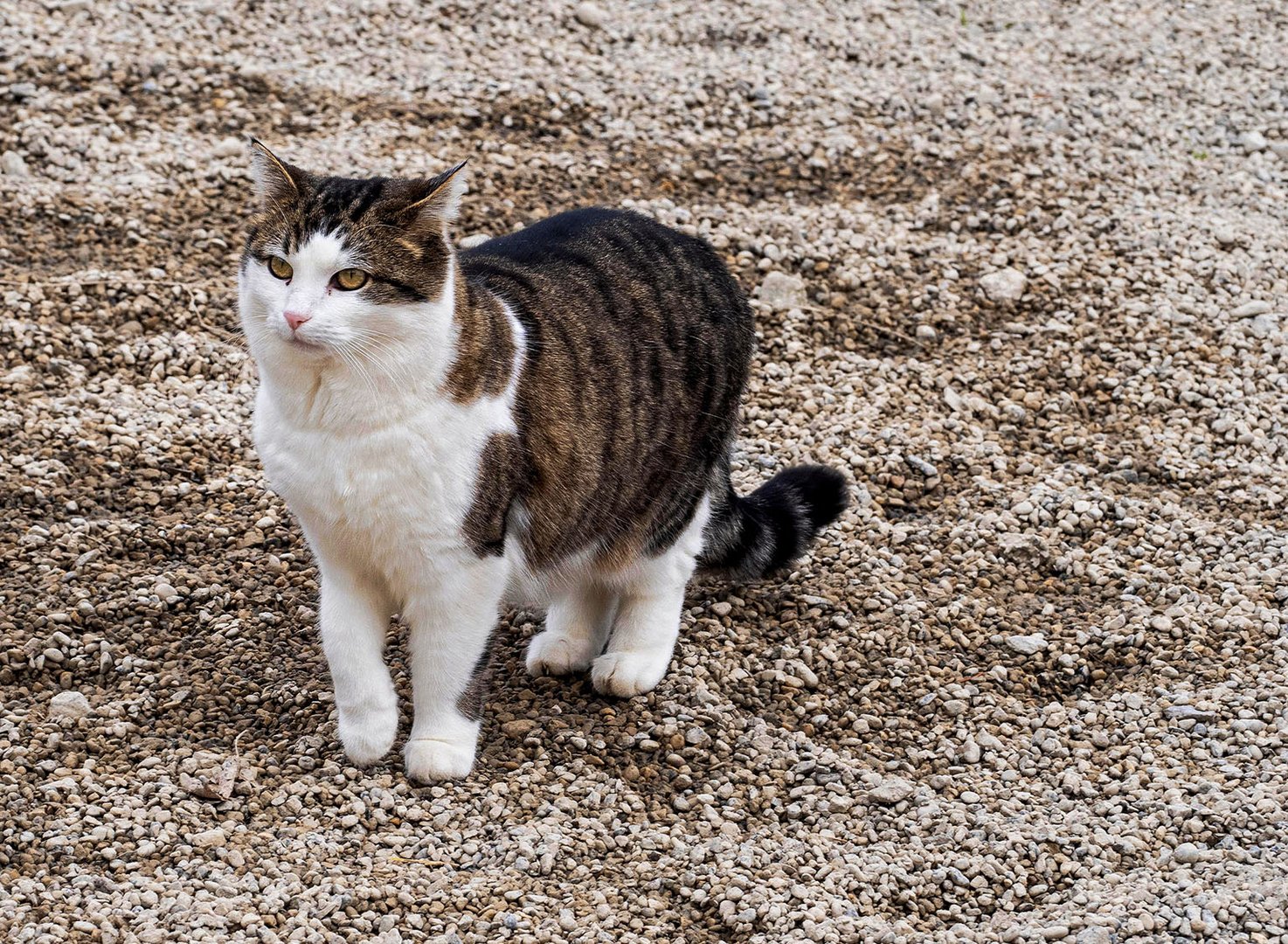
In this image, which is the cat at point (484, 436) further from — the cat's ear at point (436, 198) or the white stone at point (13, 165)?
the white stone at point (13, 165)

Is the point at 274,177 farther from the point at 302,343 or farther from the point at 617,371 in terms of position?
the point at 617,371

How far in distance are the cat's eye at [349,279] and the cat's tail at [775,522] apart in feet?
4.83

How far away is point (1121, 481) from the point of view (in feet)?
16.0

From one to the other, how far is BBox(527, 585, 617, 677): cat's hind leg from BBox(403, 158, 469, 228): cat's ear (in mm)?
1194

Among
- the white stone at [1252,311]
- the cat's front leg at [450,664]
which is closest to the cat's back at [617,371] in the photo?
the cat's front leg at [450,664]

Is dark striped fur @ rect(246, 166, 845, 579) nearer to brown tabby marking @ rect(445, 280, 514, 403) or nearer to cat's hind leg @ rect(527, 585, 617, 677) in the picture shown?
brown tabby marking @ rect(445, 280, 514, 403)

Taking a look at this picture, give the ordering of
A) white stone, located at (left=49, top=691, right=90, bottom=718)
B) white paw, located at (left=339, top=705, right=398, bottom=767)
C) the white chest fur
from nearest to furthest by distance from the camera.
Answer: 1. the white chest fur
2. white paw, located at (left=339, top=705, right=398, bottom=767)
3. white stone, located at (left=49, top=691, right=90, bottom=718)

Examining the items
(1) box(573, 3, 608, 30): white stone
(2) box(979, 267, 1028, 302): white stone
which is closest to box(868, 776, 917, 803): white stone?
(2) box(979, 267, 1028, 302): white stone

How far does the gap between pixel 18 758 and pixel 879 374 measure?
9.99 feet

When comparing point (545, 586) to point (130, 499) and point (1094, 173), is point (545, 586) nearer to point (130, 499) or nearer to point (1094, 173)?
point (130, 499)

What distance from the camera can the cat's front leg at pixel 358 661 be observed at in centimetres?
351

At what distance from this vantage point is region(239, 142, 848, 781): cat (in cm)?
318

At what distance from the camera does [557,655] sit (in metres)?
4.08

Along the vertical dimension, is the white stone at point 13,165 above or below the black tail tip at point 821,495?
below
